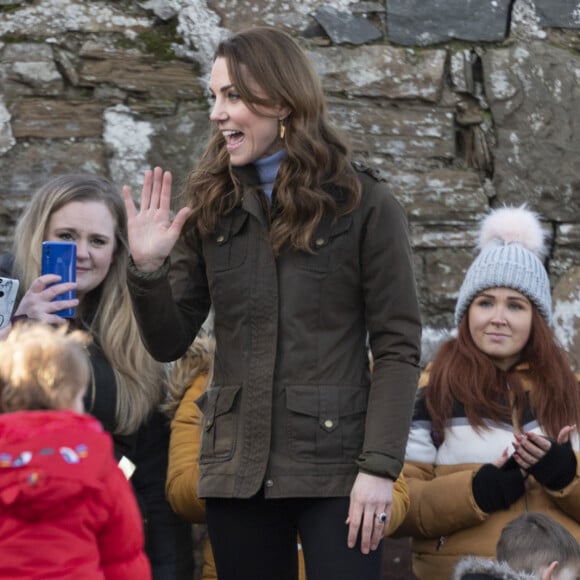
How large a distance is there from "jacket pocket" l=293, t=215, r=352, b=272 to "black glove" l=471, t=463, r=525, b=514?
1005 mm

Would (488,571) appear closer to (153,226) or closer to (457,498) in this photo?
(457,498)

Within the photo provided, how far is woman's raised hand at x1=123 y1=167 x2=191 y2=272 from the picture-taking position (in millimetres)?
2609

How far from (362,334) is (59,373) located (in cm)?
77

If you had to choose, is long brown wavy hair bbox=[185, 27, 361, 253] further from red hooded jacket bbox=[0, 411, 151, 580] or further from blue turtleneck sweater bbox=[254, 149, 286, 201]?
red hooded jacket bbox=[0, 411, 151, 580]

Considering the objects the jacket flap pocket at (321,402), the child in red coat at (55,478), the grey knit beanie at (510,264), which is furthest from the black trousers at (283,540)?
the grey knit beanie at (510,264)

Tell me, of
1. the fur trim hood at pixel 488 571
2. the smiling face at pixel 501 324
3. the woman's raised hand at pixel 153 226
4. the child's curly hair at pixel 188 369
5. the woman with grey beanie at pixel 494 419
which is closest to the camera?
the woman's raised hand at pixel 153 226

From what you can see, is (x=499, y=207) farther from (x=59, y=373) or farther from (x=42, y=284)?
(x=59, y=373)

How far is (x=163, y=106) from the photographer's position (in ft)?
13.8

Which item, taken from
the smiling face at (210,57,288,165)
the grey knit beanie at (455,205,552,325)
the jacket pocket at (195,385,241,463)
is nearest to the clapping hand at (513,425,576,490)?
the grey knit beanie at (455,205,552,325)

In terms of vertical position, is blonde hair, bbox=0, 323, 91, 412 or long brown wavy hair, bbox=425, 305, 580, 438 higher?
blonde hair, bbox=0, 323, 91, 412

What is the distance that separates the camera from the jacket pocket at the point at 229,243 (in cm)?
269

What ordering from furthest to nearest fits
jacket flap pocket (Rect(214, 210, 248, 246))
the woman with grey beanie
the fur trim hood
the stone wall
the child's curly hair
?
the stone wall
the child's curly hair
the woman with grey beanie
the fur trim hood
jacket flap pocket (Rect(214, 210, 248, 246))

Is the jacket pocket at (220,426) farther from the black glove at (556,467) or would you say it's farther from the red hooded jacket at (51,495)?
the black glove at (556,467)

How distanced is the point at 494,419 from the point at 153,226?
1355mm
